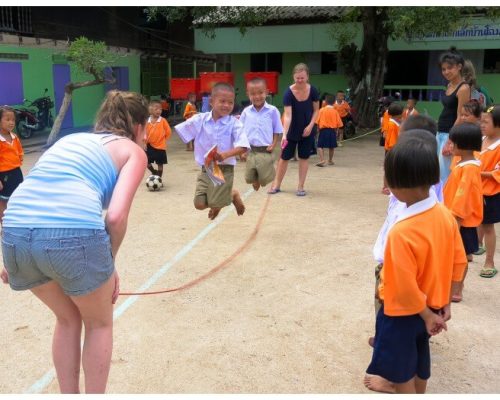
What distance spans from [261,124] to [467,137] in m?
2.97

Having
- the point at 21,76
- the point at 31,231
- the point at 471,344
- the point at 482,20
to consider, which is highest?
the point at 482,20

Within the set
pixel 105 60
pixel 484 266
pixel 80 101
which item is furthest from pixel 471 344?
pixel 80 101

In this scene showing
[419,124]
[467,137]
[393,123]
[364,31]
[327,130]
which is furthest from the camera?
[364,31]

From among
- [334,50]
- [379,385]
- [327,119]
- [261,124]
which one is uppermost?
[334,50]

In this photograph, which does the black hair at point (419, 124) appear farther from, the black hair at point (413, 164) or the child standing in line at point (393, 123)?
the child standing in line at point (393, 123)

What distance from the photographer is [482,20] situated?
16672mm

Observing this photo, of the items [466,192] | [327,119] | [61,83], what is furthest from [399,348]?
[61,83]

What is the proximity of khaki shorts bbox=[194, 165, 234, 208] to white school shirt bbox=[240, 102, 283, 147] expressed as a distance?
1167 millimetres

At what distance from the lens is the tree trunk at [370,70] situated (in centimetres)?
1559

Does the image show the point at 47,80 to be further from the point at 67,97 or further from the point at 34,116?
the point at 67,97

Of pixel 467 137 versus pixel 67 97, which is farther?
pixel 67 97

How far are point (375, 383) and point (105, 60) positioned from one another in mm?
11893

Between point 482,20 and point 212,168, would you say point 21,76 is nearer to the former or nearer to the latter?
point 212,168

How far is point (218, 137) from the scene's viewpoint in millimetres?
4648
